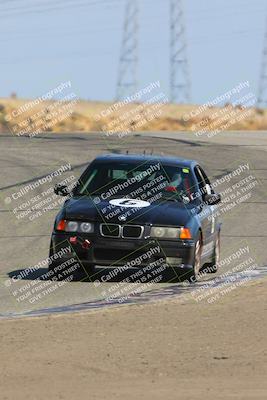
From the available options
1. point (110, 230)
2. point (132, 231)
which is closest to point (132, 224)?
point (132, 231)

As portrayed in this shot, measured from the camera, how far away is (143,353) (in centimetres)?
1019

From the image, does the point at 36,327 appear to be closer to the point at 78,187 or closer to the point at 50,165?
the point at 78,187

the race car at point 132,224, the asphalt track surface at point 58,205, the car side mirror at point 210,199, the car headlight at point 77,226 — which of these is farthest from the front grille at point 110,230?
the car side mirror at point 210,199

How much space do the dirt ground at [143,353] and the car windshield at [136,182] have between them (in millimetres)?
2547

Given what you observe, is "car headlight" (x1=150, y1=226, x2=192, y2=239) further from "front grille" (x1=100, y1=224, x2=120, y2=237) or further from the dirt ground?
the dirt ground

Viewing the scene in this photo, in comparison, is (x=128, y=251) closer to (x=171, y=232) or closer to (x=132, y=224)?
(x=132, y=224)

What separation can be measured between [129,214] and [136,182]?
0.99 meters

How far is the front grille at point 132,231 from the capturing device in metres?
14.8

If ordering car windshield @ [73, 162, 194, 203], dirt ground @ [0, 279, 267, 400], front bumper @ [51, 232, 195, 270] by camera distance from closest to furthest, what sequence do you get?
dirt ground @ [0, 279, 267, 400] → front bumper @ [51, 232, 195, 270] → car windshield @ [73, 162, 194, 203]

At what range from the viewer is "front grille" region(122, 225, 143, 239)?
582 inches

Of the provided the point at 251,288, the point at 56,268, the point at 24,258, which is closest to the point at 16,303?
the point at 56,268

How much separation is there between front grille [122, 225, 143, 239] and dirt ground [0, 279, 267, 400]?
1683 millimetres

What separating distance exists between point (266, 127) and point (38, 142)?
32536 mm

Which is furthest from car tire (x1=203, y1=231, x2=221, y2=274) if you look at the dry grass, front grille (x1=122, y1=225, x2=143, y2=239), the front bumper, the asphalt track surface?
the dry grass
